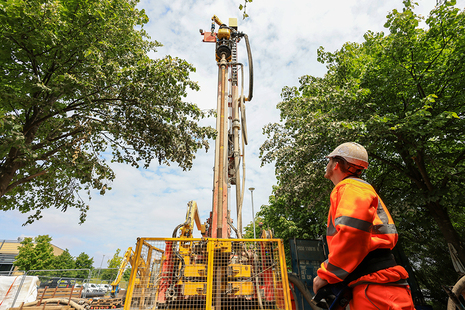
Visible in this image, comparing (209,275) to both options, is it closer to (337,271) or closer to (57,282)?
(337,271)

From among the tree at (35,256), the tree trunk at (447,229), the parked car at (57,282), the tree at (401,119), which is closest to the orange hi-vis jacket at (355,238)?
Result: the tree at (401,119)

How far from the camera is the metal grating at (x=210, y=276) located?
480cm

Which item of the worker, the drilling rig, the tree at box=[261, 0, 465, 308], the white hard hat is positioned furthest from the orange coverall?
the tree at box=[261, 0, 465, 308]

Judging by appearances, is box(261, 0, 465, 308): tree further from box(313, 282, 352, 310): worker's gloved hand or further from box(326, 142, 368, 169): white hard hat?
box(313, 282, 352, 310): worker's gloved hand

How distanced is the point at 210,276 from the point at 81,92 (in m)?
7.54

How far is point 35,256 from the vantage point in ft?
115

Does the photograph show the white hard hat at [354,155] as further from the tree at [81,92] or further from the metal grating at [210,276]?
the tree at [81,92]

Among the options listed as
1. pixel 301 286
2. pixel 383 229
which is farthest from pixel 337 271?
pixel 301 286

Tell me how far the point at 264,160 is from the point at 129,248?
7343mm

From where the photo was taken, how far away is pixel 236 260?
571cm

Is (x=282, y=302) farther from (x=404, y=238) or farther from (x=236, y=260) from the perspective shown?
(x=404, y=238)

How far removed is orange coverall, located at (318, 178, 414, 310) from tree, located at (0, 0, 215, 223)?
26.1 ft

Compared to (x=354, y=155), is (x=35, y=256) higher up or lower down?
Result: higher up

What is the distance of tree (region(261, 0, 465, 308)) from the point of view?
28.0ft
